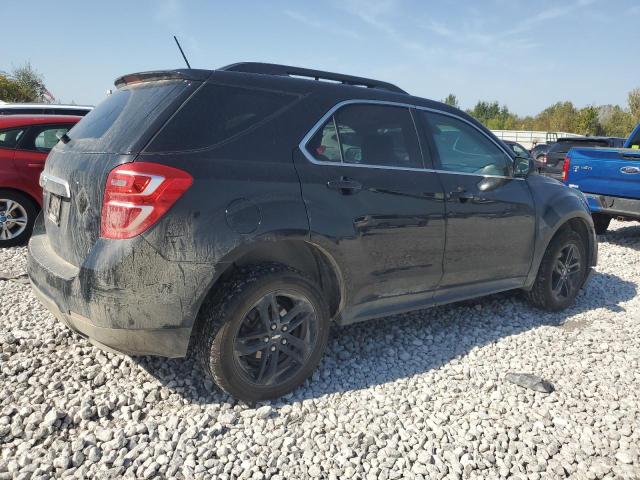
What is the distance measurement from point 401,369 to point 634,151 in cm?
573

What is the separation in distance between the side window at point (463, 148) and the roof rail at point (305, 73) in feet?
1.31

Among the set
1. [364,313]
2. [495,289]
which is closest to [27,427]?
[364,313]

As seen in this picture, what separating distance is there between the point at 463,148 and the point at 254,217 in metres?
1.98

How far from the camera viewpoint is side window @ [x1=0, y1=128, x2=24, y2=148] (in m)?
6.29

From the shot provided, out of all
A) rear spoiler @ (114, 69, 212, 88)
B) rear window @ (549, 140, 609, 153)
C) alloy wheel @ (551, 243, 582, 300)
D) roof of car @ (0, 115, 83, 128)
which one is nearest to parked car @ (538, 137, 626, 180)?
rear window @ (549, 140, 609, 153)

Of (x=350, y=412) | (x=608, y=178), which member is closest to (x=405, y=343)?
(x=350, y=412)

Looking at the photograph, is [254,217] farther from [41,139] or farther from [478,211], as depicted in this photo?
[41,139]

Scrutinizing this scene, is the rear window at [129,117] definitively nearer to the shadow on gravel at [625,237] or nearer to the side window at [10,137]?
the side window at [10,137]

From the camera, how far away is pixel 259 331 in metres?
2.88

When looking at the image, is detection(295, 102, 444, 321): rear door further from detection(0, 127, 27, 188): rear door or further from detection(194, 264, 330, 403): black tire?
detection(0, 127, 27, 188): rear door

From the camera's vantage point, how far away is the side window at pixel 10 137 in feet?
20.6

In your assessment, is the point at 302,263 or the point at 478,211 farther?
the point at 478,211

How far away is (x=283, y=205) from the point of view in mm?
2758

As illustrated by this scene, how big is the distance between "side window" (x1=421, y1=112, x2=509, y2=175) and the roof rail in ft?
1.31
